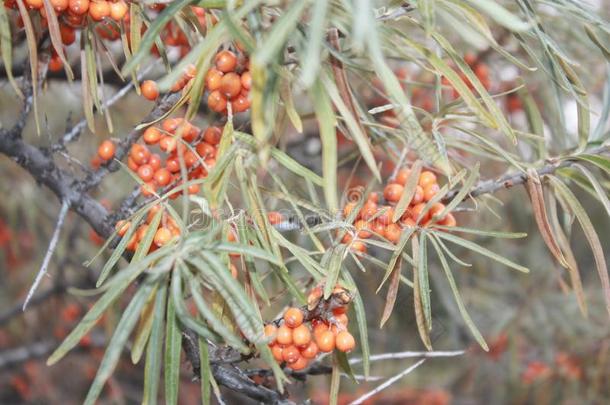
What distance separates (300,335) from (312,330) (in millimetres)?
45

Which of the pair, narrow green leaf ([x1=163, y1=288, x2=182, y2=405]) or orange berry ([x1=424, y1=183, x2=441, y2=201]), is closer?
narrow green leaf ([x1=163, y1=288, x2=182, y2=405])

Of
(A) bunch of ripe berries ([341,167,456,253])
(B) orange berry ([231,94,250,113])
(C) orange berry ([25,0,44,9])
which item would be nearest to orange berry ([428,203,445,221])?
(A) bunch of ripe berries ([341,167,456,253])

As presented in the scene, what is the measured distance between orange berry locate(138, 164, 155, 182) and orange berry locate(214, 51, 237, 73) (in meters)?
0.19

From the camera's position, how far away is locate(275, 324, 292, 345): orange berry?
670mm

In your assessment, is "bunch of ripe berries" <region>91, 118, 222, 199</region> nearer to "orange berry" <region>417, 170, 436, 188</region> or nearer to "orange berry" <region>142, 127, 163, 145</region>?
"orange berry" <region>142, 127, 163, 145</region>

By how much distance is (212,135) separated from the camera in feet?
2.59

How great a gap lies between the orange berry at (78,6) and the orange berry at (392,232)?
1.32 feet

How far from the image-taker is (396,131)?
808 millimetres

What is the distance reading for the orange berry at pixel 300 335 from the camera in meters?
0.67

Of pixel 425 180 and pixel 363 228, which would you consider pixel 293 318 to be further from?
pixel 425 180

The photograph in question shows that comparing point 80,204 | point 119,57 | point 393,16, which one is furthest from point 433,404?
point 393,16

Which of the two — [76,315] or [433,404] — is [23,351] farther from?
[433,404]

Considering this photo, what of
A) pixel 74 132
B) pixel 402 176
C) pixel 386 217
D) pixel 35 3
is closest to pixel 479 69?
pixel 402 176

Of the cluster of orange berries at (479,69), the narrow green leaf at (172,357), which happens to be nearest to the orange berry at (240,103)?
the narrow green leaf at (172,357)
